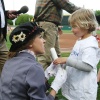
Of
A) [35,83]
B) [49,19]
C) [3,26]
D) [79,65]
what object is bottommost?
[49,19]

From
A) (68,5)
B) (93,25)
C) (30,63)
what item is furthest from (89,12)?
(68,5)

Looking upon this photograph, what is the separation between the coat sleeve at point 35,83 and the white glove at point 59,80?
0.55 m

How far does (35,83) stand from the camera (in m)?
2.61

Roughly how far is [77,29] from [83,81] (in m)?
0.57

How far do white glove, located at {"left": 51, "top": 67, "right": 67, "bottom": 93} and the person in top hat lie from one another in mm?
148

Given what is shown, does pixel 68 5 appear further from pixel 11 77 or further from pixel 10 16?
pixel 11 77

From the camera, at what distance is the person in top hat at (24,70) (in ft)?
8.64

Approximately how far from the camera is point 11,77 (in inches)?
107

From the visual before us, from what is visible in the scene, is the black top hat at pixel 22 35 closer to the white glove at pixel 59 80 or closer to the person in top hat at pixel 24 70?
the person in top hat at pixel 24 70

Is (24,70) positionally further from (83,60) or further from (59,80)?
(83,60)

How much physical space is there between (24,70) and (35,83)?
0.48 feet

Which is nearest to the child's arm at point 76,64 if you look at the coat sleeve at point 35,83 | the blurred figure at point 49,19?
the coat sleeve at point 35,83

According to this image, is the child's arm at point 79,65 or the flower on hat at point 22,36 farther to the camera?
the child's arm at point 79,65

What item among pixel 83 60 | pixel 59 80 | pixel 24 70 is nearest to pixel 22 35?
pixel 24 70
